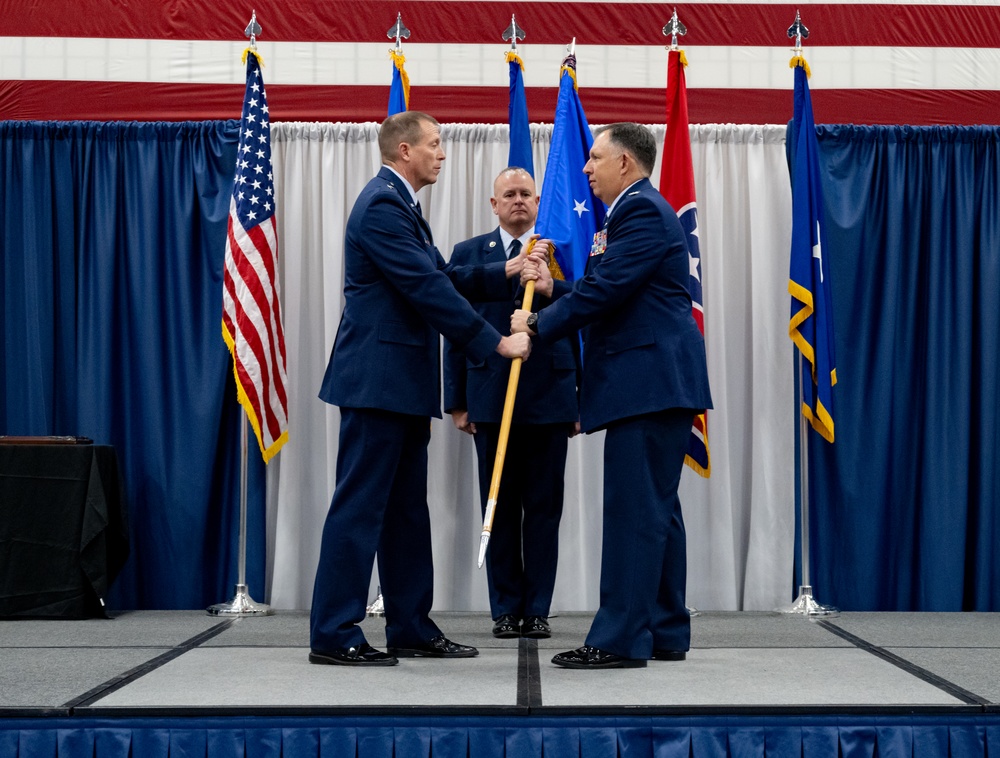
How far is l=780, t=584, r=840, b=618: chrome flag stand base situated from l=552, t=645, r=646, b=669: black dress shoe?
1827 mm

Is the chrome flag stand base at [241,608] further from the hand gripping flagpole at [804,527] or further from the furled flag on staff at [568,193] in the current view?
the hand gripping flagpole at [804,527]

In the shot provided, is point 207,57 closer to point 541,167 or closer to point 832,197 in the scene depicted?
point 541,167

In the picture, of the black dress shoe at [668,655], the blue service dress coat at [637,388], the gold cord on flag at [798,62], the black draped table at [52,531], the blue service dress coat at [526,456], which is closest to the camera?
the blue service dress coat at [637,388]

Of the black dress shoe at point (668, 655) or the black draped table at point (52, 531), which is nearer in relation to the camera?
the black dress shoe at point (668, 655)

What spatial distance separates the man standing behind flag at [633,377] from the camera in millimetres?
3082

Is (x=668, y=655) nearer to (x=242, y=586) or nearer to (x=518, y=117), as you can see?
(x=242, y=586)

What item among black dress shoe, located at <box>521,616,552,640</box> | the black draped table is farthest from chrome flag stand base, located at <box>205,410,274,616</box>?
black dress shoe, located at <box>521,616,552,640</box>

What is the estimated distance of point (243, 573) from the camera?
482cm

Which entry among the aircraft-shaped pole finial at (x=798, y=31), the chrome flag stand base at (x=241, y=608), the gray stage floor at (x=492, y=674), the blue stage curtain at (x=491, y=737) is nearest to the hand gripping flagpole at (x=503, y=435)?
the gray stage floor at (x=492, y=674)

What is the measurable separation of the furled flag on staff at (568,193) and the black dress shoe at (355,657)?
5.50 ft

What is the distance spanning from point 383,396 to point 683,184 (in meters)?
2.13

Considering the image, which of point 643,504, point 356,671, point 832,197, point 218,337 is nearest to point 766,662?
point 643,504

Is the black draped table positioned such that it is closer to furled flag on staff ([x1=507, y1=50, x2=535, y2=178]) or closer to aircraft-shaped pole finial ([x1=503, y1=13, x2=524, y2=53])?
furled flag on staff ([x1=507, y1=50, x2=535, y2=178])

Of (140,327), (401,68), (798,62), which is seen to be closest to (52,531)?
Result: (140,327)
